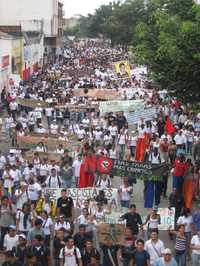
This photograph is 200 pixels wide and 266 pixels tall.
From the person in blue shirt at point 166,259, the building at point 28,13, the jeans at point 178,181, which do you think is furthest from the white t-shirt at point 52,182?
the building at point 28,13

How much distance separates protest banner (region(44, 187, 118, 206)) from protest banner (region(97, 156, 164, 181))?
4.05 ft

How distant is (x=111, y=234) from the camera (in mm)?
12844

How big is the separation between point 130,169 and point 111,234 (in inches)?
180

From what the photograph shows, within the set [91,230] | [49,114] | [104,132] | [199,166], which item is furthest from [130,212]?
[49,114]

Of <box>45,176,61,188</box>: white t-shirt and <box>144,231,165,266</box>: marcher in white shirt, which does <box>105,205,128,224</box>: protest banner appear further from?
<box>45,176,61,188</box>: white t-shirt

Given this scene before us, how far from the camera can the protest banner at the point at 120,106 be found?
30.0 m

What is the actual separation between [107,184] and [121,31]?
78.9 meters

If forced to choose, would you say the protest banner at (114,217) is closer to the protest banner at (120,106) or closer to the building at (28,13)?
the protest banner at (120,106)

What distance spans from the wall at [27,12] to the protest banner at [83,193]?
59697 mm

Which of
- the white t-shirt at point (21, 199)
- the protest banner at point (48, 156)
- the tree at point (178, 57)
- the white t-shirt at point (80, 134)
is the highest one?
the tree at point (178, 57)

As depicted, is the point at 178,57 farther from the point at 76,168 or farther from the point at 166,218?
the point at 166,218

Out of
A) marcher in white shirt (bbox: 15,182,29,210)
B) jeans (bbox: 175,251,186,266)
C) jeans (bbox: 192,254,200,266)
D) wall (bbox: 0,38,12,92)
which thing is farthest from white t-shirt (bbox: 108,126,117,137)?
wall (bbox: 0,38,12,92)

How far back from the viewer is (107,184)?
1683 centimetres

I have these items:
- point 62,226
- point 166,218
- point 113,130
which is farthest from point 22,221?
point 113,130
